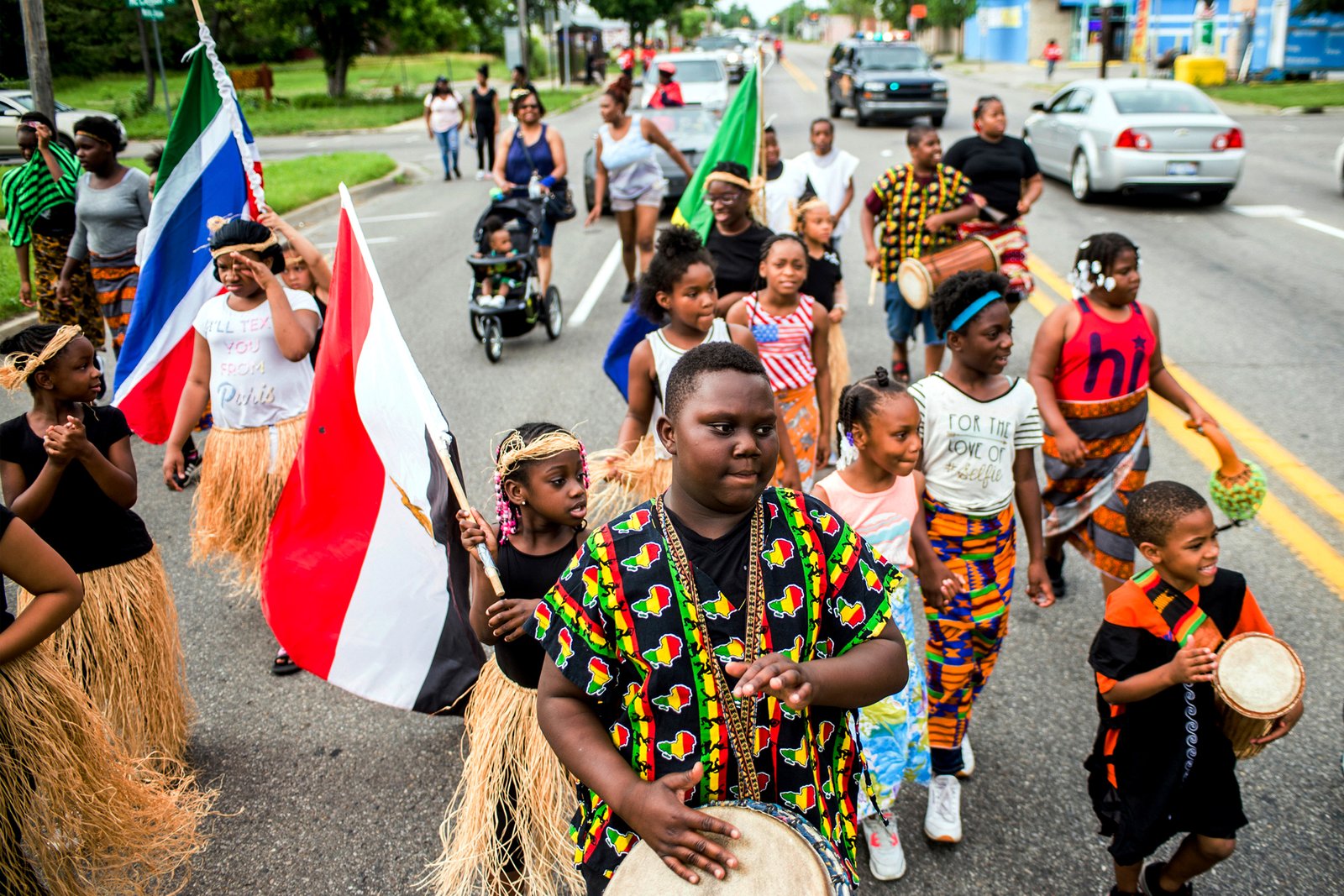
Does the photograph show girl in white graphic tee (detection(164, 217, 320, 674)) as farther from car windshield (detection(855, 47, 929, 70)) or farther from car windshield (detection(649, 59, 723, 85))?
car windshield (detection(855, 47, 929, 70))

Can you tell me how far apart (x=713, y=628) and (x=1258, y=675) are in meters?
1.64

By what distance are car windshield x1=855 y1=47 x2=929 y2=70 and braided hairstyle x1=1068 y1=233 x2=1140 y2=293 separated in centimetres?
2385

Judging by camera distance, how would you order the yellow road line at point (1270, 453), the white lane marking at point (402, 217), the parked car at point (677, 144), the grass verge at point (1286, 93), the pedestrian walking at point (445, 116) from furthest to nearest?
the grass verge at point (1286, 93) → the pedestrian walking at point (445, 116) → the white lane marking at point (402, 217) → the parked car at point (677, 144) → the yellow road line at point (1270, 453)

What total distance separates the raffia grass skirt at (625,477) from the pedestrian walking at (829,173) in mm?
4749

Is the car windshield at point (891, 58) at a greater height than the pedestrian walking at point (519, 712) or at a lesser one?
greater

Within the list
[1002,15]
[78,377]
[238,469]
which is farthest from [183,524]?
[1002,15]

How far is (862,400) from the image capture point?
3365 mm

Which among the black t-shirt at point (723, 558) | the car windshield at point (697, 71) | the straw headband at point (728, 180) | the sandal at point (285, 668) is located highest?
the car windshield at point (697, 71)

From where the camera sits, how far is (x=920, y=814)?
141 inches

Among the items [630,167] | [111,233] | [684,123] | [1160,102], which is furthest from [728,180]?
[1160,102]

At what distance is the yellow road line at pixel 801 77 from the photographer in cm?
4238

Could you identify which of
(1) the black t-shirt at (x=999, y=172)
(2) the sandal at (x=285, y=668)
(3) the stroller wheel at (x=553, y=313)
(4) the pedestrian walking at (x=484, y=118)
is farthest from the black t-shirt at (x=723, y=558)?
(4) the pedestrian walking at (x=484, y=118)

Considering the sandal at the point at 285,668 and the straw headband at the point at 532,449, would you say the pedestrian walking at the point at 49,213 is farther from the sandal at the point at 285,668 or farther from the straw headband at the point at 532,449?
the straw headband at the point at 532,449

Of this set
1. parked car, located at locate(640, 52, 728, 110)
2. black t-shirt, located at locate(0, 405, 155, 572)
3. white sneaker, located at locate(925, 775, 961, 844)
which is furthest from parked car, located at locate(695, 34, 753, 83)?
white sneaker, located at locate(925, 775, 961, 844)
